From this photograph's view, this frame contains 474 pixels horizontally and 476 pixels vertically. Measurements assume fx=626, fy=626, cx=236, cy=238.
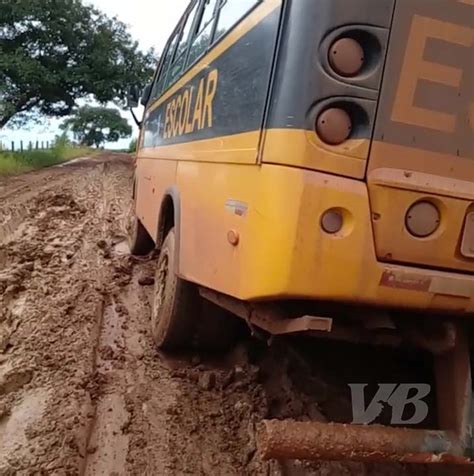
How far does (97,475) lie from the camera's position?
2.63 metres

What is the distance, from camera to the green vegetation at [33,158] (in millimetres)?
18158

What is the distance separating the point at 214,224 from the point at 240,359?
1264 millimetres

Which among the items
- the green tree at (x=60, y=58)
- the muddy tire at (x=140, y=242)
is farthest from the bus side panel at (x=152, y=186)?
the green tree at (x=60, y=58)

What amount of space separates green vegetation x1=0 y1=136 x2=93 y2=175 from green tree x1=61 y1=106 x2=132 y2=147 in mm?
25241

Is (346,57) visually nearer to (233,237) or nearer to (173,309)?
(233,237)

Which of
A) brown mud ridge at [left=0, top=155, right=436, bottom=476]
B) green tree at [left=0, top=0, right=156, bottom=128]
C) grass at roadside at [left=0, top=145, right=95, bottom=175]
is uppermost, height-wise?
green tree at [left=0, top=0, right=156, bottom=128]

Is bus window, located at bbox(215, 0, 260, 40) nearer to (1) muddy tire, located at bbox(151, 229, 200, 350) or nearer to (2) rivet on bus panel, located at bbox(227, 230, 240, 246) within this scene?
(2) rivet on bus panel, located at bbox(227, 230, 240, 246)

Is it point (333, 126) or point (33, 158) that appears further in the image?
point (33, 158)

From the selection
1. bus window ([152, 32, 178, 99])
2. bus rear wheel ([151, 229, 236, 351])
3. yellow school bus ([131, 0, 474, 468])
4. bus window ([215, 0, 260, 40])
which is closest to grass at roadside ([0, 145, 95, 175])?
bus window ([152, 32, 178, 99])

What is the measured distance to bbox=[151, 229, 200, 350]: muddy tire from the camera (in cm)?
353

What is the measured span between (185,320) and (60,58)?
2401 centimetres

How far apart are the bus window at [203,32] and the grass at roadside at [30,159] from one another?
13.9 meters

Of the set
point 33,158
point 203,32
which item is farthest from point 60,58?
point 203,32

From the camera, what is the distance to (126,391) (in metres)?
3.39
